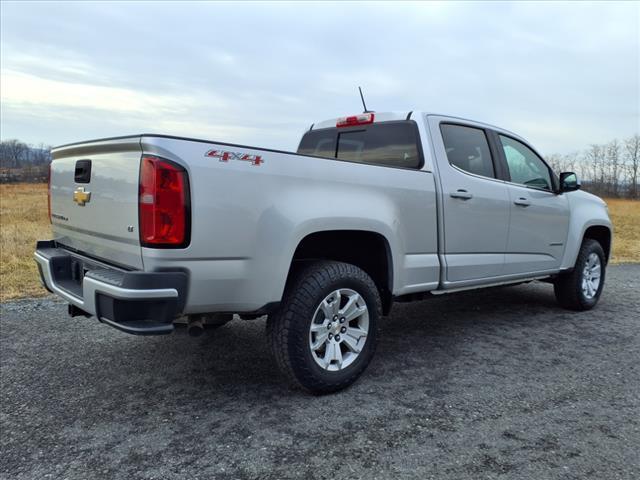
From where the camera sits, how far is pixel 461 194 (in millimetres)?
4082

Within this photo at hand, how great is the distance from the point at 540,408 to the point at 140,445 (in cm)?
228

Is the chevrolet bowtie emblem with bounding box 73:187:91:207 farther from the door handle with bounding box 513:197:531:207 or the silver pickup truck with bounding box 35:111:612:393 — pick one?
the door handle with bounding box 513:197:531:207

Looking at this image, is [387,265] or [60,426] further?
[387,265]

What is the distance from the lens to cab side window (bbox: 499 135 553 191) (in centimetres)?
488

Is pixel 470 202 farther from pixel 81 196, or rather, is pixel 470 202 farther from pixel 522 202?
pixel 81 196

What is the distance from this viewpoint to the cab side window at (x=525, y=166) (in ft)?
16.0

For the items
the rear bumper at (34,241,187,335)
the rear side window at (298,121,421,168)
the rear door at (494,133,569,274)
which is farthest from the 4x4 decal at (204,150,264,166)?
the rear door at (494,133,569,274)

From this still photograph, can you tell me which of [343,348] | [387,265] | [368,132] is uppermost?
[368,132]

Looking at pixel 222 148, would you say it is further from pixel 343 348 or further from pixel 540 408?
pixel 540 408

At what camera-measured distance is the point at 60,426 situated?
2.89 m

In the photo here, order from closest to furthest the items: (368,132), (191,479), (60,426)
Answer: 1. (191,479)
2. (60,426)
3. (368,132)

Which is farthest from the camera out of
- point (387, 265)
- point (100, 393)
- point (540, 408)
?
point (387, 265)

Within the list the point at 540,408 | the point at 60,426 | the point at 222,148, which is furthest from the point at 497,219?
the point at 60,426

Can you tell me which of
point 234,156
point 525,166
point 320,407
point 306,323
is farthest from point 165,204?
point 525,166
